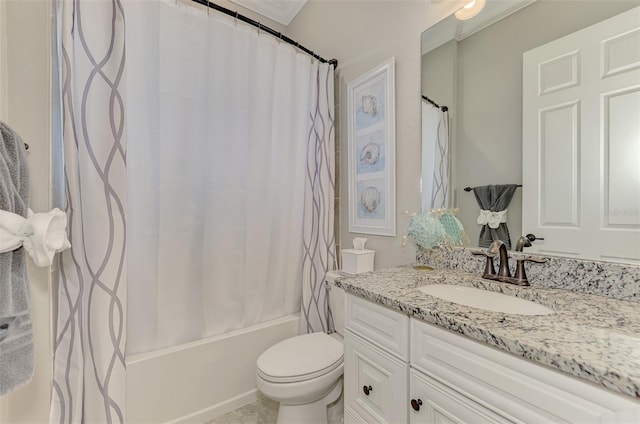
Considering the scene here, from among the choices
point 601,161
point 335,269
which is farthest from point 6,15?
point 601,161

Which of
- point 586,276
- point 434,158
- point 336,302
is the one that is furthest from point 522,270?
point 336,302

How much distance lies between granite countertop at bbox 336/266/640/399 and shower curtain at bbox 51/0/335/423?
84 cm

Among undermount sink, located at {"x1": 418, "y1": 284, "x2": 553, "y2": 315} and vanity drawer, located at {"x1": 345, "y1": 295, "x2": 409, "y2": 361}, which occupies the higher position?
undermount sink, located at {"x1": 418, "y1": 284, "x2": 553, "y2": 315}

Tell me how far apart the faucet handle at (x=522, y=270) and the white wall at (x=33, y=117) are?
1683 mm

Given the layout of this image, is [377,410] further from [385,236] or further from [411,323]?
[385,236]

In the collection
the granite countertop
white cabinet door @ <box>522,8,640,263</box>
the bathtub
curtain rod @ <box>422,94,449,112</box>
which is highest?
curtain rod @ <box>422,94,449,112</box>

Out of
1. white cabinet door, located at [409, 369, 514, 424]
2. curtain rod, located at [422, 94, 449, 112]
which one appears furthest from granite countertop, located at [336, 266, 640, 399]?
curtain rod, located at [422, 94, 449, 112]

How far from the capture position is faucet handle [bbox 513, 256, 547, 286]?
0.98m

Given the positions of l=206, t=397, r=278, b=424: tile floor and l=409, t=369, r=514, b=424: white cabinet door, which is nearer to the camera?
l=409, t=369, r=514, b=424: white cabinet door

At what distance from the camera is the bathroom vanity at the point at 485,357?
0.50 m

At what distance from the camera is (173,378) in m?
1.39

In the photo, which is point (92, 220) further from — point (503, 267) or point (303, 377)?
Answer: point (503, 267)

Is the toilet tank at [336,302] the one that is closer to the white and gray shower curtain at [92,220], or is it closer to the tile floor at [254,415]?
the tile floor at [254,415]

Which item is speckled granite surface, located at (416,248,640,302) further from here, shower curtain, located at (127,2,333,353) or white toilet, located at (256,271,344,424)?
shower curtain, located at (127,2,333,353)
